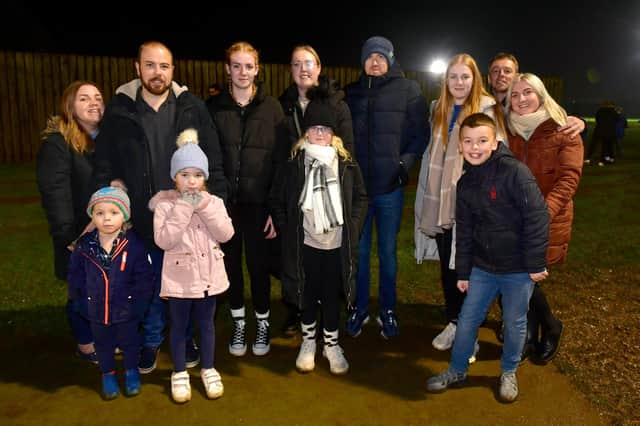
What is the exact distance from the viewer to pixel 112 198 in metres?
3.24

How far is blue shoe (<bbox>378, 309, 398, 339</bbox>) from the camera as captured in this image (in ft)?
14.1

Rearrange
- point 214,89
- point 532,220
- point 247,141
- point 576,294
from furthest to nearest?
point 214,89
point 576,294
point 247,141
point 532,220

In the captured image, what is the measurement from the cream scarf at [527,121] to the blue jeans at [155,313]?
8.47ft

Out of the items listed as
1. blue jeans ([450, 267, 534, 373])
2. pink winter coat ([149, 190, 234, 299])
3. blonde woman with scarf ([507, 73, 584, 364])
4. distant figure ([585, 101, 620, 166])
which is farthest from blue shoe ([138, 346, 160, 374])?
distant figure ([585, 101, 620, 166])

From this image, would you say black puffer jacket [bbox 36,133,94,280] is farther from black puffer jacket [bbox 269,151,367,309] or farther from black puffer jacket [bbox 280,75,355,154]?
black puffer jacket [bbox 280,75,355,154]

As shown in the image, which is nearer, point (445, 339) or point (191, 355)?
point (191, 355)

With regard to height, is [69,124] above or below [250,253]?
above

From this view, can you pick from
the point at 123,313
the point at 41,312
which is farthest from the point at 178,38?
the point at 123,313

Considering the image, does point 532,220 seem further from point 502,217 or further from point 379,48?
point 379,48

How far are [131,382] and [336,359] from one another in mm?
1379

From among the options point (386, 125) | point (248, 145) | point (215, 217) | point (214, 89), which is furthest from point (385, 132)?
point (214, 89)

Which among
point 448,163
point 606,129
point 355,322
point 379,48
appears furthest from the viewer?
point 606,129

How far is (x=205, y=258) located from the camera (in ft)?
10.9

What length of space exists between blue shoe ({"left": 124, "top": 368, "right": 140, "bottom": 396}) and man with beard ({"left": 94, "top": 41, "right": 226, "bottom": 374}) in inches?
17.3
